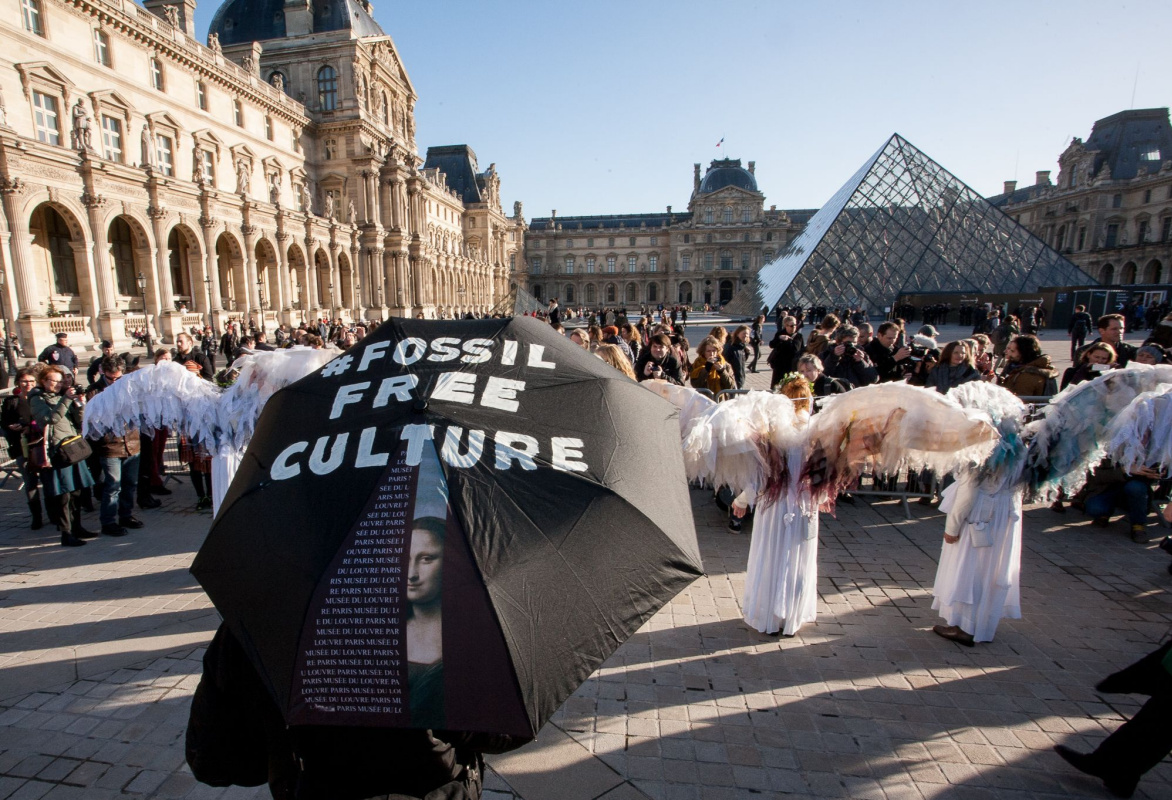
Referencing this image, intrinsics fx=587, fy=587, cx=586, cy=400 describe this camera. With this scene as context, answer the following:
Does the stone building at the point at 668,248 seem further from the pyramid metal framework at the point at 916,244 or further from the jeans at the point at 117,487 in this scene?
the jeans at the point at 117,487

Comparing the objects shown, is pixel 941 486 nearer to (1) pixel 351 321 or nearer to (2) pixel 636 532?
(2) pixel 636 532

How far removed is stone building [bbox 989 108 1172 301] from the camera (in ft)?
171

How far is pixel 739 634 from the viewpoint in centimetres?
405

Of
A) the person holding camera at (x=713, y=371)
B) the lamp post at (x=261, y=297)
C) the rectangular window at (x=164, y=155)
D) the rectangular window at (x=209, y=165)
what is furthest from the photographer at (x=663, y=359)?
the rectangular window at (x=209, y=165)

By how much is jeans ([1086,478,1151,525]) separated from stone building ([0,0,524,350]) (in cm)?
2476

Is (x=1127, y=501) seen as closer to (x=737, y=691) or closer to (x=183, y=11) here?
(x=737, y=691)

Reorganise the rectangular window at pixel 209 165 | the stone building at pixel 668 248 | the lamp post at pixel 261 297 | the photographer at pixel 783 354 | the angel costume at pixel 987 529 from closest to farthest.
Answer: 1. the angel costume at pixel 987 529
2. the photographer at pixel 783 354
3. the rectangular window at pixel 209 165
4. the lamp post at pixel 261 297
5. the stone building at pixel 668 248

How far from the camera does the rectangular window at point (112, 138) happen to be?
22484 millimetres

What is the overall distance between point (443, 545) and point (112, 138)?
30.4m

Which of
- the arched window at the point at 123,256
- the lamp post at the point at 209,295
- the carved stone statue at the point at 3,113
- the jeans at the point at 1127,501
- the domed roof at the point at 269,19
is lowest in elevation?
the jeans at the point at 1127,501

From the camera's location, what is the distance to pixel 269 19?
127 feet

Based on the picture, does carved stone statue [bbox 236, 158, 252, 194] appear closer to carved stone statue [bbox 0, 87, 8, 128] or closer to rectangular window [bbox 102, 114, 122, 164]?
rectangular window [bbox 102, 114, 122, 164]


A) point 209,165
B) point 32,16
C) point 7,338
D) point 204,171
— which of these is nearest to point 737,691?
point 7,338

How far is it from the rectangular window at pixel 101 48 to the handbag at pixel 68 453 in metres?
25.2
